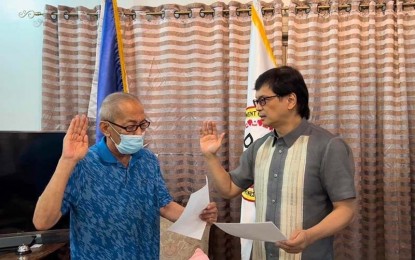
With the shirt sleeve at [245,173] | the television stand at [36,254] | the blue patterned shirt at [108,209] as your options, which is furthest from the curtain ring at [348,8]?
the television stand at [36,254]

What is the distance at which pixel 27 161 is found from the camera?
2119 millimetres

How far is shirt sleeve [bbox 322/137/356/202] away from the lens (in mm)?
1321

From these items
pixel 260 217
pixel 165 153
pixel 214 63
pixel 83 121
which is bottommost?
pixel 260 217

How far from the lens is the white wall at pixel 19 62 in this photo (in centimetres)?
276

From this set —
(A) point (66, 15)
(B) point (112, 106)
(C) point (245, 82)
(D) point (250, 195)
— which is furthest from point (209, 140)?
(A) point (66, 15)

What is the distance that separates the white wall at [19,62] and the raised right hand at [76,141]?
1768mm

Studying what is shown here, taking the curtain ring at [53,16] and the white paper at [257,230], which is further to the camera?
the curtain ring at [53,16]

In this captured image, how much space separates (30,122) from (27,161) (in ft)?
2.52

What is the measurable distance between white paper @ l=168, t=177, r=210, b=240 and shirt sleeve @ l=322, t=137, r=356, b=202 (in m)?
0.44

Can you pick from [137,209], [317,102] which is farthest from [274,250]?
[317,102]

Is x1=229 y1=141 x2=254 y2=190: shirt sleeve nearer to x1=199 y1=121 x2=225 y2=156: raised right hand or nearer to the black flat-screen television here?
x1=199 y1=121 x2=225 y2=156: raised right hand

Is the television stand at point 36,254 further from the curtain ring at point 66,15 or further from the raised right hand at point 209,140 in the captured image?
the curtain ring at point 66,15

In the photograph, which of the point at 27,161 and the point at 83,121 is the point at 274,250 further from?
the point at 27,161

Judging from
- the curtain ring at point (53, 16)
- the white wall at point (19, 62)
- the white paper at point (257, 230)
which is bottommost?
the white paper at point (257, 230)
